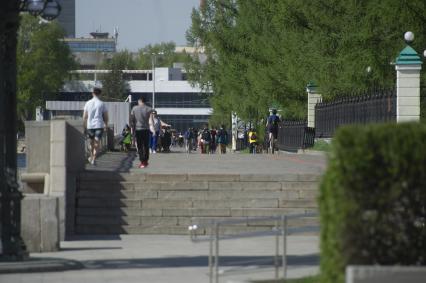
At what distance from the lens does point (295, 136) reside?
59.3 metres

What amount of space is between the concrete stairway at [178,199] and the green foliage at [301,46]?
952 inches

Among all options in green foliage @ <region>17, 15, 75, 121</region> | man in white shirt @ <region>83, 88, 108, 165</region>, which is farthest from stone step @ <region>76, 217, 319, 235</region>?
green foliage @ <region>17, 15, 75, 121</region>

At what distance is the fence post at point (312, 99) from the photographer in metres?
57.1

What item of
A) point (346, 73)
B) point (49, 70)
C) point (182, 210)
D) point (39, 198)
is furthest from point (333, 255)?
point (49, 70)

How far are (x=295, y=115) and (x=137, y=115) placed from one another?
121 ft

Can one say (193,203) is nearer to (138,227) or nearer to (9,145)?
(138,227)

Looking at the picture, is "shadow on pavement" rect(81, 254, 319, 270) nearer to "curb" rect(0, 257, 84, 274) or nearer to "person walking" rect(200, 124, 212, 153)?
"curb" rect(0, 257, 84, 274)

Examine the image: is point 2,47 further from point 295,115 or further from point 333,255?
point 295,115

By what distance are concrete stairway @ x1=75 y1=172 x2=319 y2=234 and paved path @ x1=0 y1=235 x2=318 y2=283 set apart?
2.29 feet

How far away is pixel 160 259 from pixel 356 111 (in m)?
25.7

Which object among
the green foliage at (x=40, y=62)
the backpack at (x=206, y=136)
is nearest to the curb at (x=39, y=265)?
the backpack at (x=206, y=136)

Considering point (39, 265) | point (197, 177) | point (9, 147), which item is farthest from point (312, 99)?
point (39, 265)

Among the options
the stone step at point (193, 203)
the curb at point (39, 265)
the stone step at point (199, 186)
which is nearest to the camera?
the curb at point (39, 265)

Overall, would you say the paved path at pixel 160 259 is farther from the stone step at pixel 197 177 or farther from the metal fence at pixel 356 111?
the metal fence at pixel 356 111
